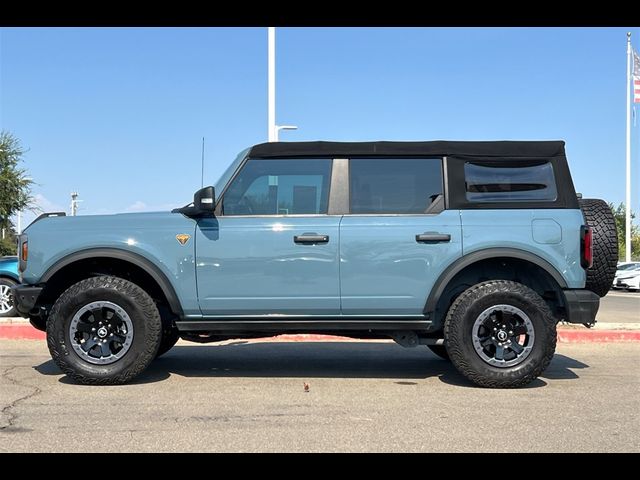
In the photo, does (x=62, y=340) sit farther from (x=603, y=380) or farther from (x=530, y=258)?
(x=603, y=380)

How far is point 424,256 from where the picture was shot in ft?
17.1

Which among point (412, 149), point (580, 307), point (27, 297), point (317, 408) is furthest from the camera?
point (412, 149)

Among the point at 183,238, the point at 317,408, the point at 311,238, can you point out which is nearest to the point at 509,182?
the point at 311,238

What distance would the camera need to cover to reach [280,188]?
5.43 m

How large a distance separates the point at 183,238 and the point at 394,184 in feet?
6.47

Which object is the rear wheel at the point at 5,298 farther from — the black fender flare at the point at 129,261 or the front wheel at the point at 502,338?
the front wheel at the point at 502,338

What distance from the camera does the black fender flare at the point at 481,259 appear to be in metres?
5.17

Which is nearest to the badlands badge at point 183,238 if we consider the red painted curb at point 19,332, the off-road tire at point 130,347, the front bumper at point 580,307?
the off-road tire at point 130,347

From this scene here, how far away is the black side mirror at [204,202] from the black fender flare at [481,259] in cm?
208

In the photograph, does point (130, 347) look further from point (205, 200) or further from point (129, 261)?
point (205, 200)

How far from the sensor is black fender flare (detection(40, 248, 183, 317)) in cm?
523

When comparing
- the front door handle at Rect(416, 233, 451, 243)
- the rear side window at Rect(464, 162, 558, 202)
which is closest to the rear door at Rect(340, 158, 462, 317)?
the front door handle at Rect(416, 233, 451, 243)

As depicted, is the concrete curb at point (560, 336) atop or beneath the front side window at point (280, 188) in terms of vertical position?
beneath

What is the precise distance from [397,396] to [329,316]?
35.9 inches
